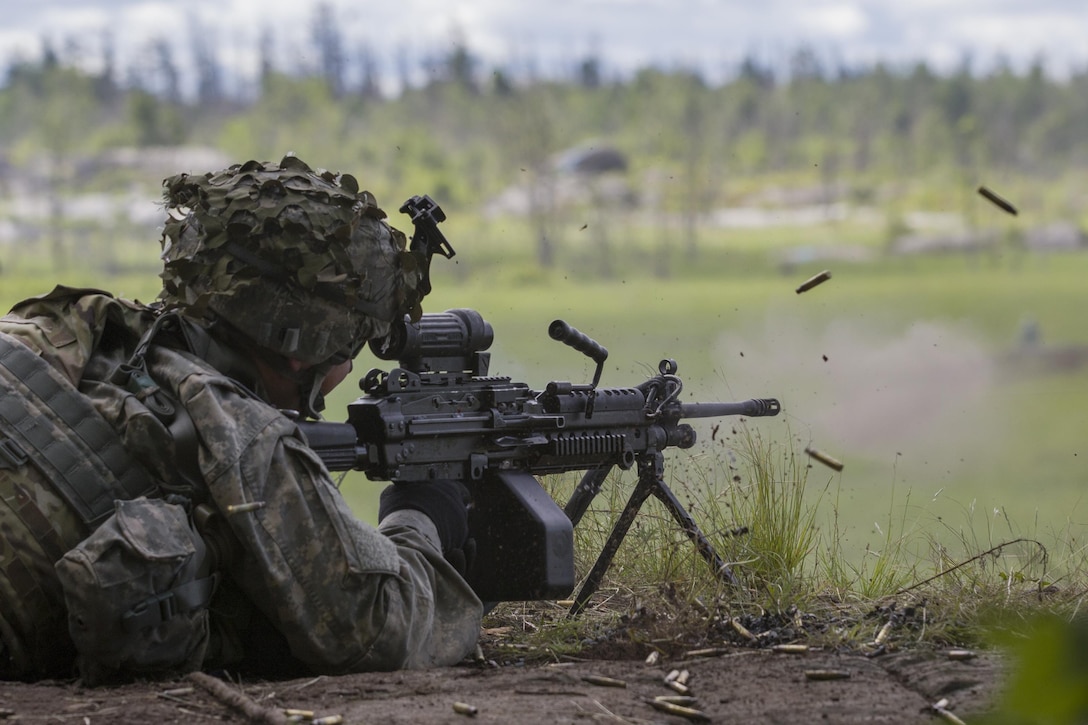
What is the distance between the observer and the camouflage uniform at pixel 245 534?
→ 11.9 ft

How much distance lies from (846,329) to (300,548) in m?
40.8

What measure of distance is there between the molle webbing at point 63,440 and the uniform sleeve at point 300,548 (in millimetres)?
278

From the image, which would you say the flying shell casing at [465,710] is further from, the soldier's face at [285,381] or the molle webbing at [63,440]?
the soldier's face at [285,381]

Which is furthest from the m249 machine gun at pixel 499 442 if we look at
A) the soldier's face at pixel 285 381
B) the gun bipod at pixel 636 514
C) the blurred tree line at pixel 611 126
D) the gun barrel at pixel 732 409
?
the blurred tree line at pixel 611 126

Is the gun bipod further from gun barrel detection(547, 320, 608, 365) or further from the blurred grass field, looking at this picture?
the blurred grass field

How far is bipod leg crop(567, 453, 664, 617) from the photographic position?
17.3ft

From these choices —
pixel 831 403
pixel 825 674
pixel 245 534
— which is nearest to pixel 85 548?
pixel 245 534

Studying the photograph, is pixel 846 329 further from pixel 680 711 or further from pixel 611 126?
pixel 680 711

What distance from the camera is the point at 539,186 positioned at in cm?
4703

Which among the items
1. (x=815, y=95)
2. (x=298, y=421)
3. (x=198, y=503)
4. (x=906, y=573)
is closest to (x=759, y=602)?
(x=906, y=573)

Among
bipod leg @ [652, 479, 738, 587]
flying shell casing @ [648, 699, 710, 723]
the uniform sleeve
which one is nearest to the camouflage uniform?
the uniform sleeve

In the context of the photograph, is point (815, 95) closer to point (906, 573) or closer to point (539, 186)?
point (539, 186)

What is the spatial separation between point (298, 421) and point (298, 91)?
163 ft

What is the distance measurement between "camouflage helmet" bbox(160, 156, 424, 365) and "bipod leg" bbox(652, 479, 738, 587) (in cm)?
189
